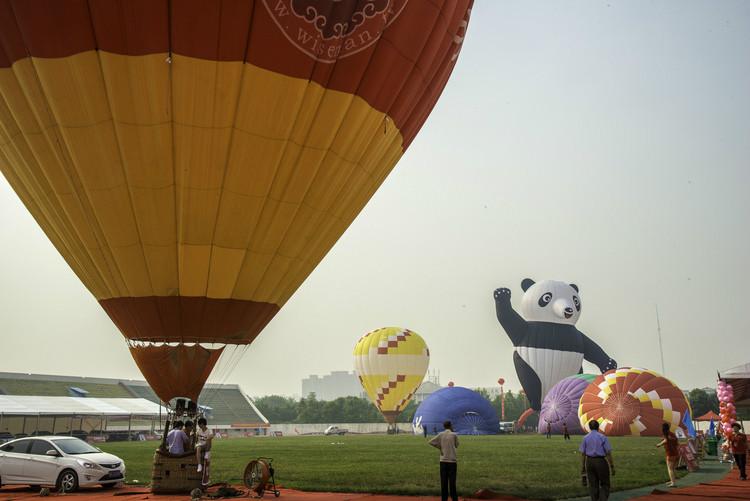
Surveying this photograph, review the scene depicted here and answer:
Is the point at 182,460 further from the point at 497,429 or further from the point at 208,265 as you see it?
the point at 497,429

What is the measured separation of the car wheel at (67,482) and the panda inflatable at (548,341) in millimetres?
34638

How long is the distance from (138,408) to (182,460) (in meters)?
40.8

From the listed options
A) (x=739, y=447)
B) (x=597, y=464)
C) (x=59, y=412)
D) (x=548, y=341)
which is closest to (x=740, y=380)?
(x=739, y=447)

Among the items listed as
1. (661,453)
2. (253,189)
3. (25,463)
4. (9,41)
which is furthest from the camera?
(661,453)

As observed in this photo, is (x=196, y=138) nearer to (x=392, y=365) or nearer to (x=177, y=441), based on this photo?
(x=177, y=441)

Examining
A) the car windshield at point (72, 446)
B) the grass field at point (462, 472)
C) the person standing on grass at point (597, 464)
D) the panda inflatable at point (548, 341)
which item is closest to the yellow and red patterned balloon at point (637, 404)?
the grass field at point (462, 472)

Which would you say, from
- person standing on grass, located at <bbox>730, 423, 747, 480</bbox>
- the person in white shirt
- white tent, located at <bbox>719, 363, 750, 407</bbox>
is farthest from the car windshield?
white tent, located at <bbox>719, 363, 750, 407</bbox>

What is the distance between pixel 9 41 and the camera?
9.53m

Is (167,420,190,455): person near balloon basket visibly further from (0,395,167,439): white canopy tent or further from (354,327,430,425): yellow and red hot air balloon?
(354,327,430,425): yellow and red hot air balloon

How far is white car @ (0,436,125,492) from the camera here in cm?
1200

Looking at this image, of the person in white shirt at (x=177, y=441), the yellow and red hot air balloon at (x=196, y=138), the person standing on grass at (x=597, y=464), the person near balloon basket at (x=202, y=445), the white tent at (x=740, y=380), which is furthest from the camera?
the white tent at (x=740, y=380)

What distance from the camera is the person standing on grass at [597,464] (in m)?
8.81

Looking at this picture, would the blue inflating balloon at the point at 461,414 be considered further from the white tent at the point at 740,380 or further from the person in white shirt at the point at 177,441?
the person in white shirt at the point at 177,441

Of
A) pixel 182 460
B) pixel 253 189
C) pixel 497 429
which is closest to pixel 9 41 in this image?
pixel 253 189
